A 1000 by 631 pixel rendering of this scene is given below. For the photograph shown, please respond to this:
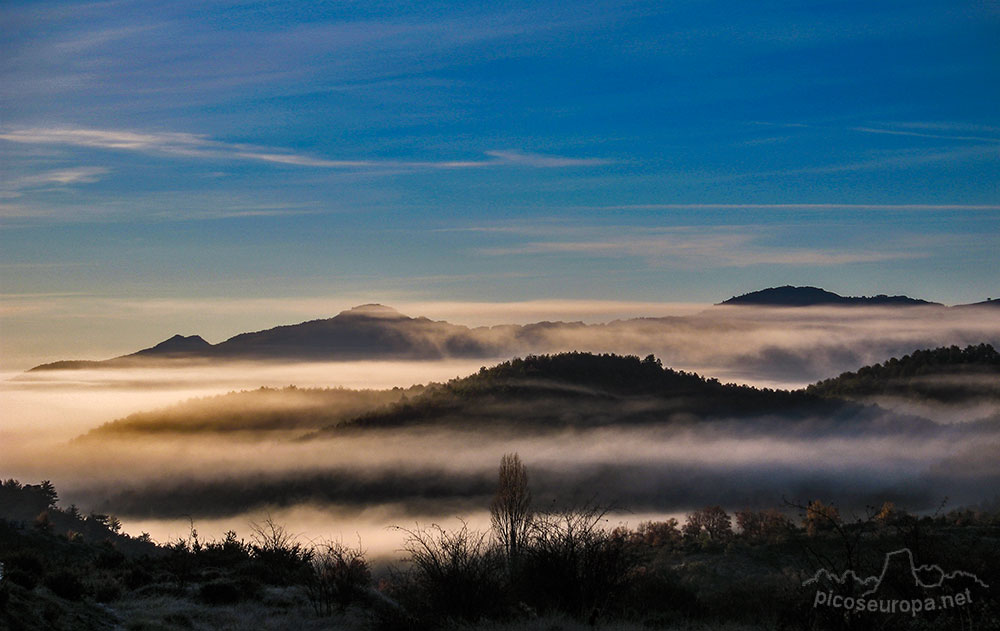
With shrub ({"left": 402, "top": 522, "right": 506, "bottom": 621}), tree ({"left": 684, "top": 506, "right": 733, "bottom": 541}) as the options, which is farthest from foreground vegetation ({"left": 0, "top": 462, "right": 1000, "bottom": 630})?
tree ({"left": 684, "top": 506, "right": 733, "bottom": 541})

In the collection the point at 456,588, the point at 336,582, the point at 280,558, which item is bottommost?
the point at 280,558

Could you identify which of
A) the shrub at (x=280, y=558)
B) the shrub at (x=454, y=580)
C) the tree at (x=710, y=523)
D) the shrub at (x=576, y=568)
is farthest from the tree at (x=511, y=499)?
the tree at (x=710, y=523)

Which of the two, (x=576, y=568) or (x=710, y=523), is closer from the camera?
(x=576, y=568)

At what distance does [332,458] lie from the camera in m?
185

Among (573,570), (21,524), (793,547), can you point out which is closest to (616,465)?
(793,547)

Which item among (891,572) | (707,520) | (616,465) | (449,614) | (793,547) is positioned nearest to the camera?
(891,572)

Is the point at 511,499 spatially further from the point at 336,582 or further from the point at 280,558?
the point at 336,582

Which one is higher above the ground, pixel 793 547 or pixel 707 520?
pixel 793 547

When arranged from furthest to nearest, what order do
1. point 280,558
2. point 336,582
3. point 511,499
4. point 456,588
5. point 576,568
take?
point 511,499 → point 280,558 → point 336,582 → point 576,568 → point 456,588

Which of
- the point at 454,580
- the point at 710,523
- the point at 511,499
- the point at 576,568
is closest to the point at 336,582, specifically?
the point at 454,580

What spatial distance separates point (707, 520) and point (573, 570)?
355ft

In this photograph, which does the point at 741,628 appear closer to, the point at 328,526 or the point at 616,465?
the point at 328,526

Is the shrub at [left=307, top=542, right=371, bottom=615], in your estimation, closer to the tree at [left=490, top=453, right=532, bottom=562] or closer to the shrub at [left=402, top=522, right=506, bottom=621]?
the shrub at [left=402, top=522, right=506, bottom=621]

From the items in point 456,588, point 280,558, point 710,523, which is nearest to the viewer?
point 456,588
